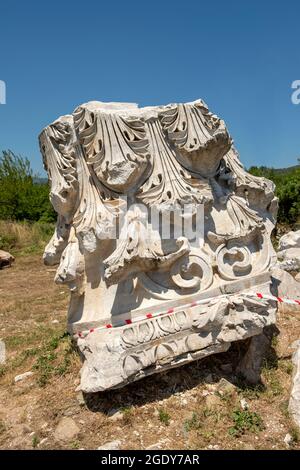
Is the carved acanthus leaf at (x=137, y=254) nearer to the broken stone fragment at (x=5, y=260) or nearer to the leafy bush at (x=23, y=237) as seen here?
the broken stone fragment at (x=5, y=260)

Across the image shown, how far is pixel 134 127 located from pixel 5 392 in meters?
2.67

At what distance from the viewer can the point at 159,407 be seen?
301cm

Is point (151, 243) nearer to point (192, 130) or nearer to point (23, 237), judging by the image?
point (192, 130)

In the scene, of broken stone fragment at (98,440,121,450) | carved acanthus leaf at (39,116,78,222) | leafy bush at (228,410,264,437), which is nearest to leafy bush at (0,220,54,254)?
carved acanthus leaf at (39,116,78,222)

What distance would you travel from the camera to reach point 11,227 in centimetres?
1338

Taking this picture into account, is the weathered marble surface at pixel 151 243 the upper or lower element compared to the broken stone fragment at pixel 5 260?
upper

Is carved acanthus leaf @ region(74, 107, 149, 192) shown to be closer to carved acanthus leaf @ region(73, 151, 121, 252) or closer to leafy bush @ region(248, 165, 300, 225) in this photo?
carved acanthus leaf @ region(73, 151, 121, 252)

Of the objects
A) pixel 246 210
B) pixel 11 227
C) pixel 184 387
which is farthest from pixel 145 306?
pixel 11 227

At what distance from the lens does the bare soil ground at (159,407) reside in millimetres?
2718

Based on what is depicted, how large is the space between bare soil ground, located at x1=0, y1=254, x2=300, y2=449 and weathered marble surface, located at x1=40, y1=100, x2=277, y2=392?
0.90 ft

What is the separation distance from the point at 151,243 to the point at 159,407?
1.28m

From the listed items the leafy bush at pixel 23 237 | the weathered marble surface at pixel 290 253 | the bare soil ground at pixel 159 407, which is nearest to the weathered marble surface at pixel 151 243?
the bare soil ground at pixel 159 407

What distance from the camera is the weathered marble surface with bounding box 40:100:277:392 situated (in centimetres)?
309

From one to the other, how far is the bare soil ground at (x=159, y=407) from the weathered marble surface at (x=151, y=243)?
10.8 inches
